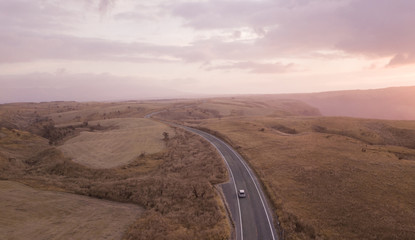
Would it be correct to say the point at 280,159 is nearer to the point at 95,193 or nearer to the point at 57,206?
the point at 95,193

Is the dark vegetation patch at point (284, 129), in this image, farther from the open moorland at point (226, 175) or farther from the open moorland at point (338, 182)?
the open moorland at point (338, 182)

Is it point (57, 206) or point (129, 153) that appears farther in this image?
point (129, 153)

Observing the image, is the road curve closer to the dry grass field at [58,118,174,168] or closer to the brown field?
the brown field


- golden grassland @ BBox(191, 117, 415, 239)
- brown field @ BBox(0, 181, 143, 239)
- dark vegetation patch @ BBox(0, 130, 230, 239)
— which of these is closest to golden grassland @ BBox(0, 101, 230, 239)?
dark vegetation patch @ BBox(0, 130, 230, 239)

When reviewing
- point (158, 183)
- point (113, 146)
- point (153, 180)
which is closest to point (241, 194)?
point (158, 183)

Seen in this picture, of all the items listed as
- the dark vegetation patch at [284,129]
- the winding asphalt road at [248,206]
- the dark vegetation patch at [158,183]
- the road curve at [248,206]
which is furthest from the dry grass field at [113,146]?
the dark vegetation patch at [284,129]

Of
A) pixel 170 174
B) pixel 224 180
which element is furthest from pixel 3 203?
pixel 224 180

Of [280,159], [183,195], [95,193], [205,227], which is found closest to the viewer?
[205,227]
